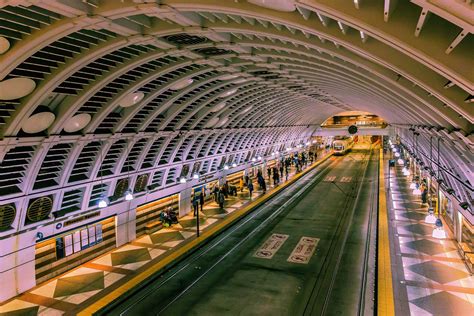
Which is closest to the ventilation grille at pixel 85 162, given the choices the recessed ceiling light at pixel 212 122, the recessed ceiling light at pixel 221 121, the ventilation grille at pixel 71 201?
the ventilation grille at pixel 71 201

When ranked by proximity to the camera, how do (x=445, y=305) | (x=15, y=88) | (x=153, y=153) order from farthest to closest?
(x=153, y=153) → (x=445, y=305) → (x=15, y=88)

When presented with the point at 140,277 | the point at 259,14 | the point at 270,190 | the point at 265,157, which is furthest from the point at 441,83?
the point at 265,157

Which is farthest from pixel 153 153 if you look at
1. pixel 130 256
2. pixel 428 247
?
pixel 428 247

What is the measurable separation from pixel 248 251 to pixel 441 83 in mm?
13265

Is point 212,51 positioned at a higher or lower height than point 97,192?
higher

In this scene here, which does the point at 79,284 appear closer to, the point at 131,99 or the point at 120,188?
the point at 120,188

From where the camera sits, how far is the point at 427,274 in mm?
14250

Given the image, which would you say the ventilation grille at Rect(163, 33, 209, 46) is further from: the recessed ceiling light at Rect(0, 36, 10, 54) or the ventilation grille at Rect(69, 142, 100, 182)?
the ventilation grille at Rect(69, 142, 100, 182)

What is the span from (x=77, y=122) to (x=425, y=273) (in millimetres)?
14913

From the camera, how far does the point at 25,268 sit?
539 inches

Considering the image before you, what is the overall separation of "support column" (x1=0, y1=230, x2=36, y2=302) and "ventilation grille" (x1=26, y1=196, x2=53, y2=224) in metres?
0.53

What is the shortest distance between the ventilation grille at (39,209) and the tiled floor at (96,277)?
2.78 meters

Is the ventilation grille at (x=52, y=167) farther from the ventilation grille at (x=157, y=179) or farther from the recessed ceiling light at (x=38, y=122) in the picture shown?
the ventilation grille at (x=157, y=179)

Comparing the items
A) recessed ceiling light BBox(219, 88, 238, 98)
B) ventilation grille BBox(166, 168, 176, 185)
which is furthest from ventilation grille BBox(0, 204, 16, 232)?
recessed ceiling light BBox(219, 88, 238, 98)
